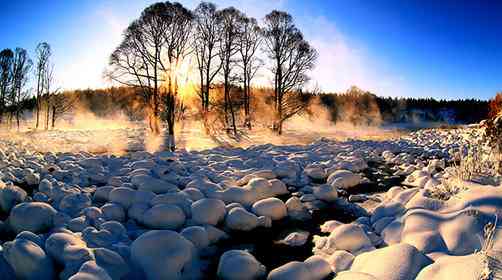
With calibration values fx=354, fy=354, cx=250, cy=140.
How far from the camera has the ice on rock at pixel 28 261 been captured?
2346mm

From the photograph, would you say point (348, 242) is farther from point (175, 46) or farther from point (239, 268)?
point (175, 46)

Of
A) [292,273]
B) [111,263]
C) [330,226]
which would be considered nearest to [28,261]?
[111,263]

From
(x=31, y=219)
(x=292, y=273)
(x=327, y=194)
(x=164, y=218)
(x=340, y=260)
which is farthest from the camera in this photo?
(x=327, y=194)

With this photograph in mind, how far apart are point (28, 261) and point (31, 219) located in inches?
39.2

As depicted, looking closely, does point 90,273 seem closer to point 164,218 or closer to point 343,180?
point 164,218

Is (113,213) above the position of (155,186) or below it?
below

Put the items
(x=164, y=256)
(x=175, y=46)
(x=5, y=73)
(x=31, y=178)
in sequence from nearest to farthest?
(x=164, y=256), (x=31, y=178), (x=175, y=46), (x=5, y=73)

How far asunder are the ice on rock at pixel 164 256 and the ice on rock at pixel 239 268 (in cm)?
25

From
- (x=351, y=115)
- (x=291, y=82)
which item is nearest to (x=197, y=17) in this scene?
(x=291, y=82)

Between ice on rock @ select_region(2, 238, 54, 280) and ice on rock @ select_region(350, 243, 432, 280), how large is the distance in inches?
83.6

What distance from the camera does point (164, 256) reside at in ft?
8.42

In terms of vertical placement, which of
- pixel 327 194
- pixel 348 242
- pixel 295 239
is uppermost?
pixel 327 194

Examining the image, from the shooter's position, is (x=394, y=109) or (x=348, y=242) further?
(x=394, y=109)

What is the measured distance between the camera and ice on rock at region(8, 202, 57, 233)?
3.19m
